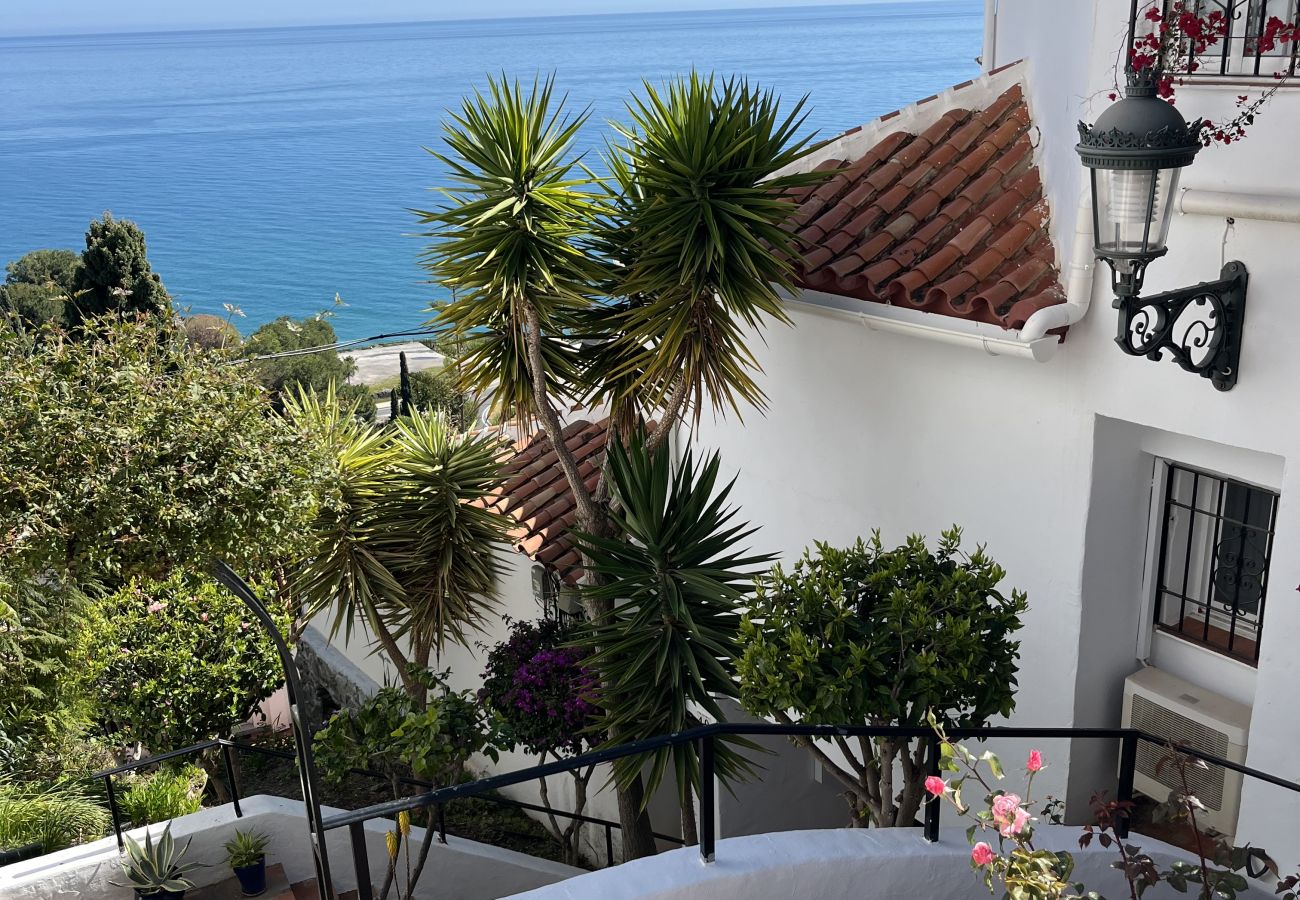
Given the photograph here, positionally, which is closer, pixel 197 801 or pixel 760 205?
pixel 760 205

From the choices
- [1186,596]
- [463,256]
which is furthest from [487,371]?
[1186,596]

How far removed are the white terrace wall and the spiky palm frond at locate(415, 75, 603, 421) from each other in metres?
1.46

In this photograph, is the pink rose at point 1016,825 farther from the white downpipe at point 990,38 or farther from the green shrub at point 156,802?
the green shrub at point 156,802

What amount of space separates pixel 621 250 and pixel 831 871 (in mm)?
3810

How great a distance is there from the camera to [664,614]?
22.8 ft

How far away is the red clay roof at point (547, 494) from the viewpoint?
9953mm

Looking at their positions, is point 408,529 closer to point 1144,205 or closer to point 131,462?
point 131,462

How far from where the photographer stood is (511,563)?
10.9 m

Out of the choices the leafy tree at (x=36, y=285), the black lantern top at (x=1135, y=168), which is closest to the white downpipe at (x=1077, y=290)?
the black lantern top at (x=1135, y=168)

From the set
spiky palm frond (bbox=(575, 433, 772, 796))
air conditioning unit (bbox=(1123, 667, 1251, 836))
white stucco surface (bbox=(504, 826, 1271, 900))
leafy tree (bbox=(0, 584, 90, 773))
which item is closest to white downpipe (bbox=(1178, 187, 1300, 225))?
air conditioning unit (bbox=(1123, 667, 1251, 836))

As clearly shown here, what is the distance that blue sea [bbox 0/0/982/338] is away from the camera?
286 ft

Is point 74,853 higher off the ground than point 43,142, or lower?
lower

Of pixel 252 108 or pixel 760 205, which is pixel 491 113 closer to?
pixel 760 205

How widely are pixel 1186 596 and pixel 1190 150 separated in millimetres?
2733
